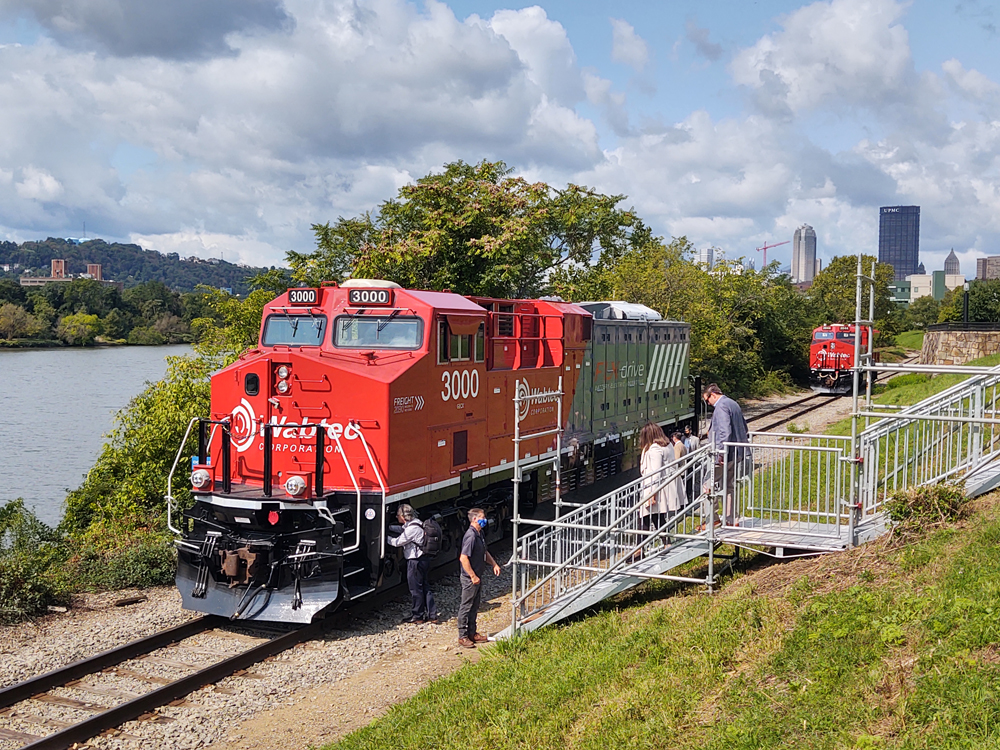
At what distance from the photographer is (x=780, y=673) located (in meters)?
6.11

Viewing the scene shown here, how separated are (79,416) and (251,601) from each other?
26581mm

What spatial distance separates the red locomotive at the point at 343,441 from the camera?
33.1ft

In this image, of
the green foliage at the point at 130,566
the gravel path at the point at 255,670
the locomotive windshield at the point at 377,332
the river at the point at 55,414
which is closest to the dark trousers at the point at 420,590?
the gravel path at the point at 255,670

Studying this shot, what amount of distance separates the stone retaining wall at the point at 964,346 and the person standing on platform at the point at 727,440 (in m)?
30.6

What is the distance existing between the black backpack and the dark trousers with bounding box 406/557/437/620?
10 centimetres

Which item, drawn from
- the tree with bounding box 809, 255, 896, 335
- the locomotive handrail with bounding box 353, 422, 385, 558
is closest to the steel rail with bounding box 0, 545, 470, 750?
the locomotive handrail with bounding box 353, 422, 385, 558

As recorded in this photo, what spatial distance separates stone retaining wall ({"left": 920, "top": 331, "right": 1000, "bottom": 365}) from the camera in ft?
122

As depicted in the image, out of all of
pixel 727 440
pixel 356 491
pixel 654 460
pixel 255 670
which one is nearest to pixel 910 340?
pixel 654 460

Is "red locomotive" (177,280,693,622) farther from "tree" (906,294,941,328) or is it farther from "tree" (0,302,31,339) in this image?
"tree" (906,294,941,328)

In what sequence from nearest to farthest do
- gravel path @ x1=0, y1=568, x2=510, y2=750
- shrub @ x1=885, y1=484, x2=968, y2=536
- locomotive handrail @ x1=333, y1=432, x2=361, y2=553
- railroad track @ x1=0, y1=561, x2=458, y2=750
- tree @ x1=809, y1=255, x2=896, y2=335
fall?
railroad track @ x1=0, y1=561, x2=458, y2=750 → gravel path @ x1=0, y1=568, x2=510, y2=750 → shrub @ x1=885, y1=484, x2=968, y2=536 → locomotive handrail @ x1=333, y1=432, x2=361, y2=553 → tree @ x1=809, y1=255, x2=896, y2=335

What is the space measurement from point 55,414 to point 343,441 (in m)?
27.2

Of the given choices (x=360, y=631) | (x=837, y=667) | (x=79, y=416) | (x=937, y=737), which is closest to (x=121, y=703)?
(x=360, y=631)

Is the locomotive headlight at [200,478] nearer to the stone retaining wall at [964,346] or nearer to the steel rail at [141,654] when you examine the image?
the steel rail at [141,654]

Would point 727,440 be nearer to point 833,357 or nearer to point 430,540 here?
point 430,540
